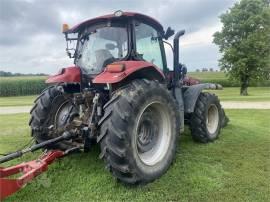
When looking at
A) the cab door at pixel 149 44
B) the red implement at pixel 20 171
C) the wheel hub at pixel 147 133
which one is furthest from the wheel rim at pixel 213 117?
the red implement at pixel 20 171

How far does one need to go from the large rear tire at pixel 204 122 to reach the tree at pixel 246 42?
26182 mm

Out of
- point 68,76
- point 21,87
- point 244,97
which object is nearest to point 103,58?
point 68,76

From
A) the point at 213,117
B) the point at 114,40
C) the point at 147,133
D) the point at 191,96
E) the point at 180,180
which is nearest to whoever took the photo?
the point at 180,180

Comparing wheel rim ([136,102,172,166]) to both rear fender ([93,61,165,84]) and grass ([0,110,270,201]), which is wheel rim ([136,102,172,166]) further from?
rear fender ([93,61,165,84])

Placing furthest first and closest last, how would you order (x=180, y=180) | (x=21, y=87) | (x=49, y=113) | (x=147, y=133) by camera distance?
1. (x=21, y=87)
2. (x=49, y=113)
3. (x=147, y=133)
4. (x=180, y=180)

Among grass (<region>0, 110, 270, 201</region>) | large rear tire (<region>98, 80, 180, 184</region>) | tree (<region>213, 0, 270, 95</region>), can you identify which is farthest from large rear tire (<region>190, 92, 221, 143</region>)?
tree (<region>213, 0, 270, 95</region>)

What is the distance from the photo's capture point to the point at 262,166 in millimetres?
4750

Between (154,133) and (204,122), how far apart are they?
1.67 m

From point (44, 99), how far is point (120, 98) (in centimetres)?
183

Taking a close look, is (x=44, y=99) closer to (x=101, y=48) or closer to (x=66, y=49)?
(x=66, y=49)

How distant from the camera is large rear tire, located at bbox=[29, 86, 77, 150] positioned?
4938mm

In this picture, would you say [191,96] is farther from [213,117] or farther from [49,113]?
[49,113]

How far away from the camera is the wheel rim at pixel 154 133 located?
14.2 feet

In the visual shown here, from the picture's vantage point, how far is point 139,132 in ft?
14.4
